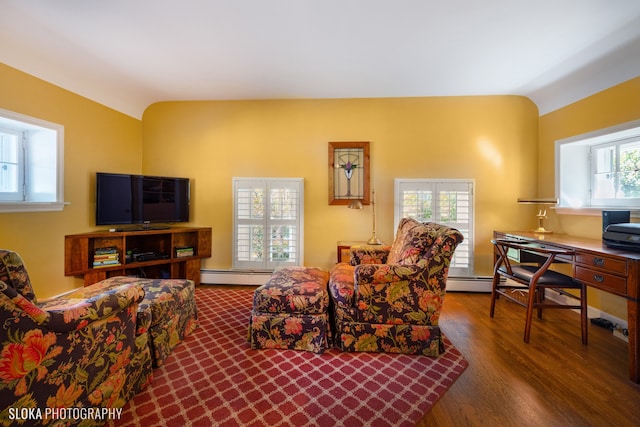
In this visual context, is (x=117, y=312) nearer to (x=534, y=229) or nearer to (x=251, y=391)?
(x=251, y=391)

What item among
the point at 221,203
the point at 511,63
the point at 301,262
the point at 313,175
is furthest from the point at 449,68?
the point at 221,203

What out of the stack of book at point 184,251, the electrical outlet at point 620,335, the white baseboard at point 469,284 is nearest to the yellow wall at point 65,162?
the stack of book at point 184,251

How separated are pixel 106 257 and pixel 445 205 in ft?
13.8

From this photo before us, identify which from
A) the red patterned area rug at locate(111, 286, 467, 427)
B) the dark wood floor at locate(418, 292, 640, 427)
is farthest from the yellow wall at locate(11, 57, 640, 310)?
the red patterned area rug at locate(111, 286, 467, 427)

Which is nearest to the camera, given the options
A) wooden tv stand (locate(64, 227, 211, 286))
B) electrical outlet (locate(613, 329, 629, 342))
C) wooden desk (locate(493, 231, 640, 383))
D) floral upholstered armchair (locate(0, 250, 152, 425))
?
floral upholstered armchair (locate(0, 250, 152, 425))

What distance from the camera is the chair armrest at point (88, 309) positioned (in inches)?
41.8

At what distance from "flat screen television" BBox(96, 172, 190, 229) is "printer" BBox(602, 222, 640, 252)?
4.49 m

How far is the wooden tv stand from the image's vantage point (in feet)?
8.88

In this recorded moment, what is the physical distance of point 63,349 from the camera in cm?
109

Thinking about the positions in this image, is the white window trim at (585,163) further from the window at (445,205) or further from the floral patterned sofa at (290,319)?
the floral patterned sofa at (290,319)

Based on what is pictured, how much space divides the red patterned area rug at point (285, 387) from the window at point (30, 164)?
2190 mm

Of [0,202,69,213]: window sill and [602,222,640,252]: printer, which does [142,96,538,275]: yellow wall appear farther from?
[602,222,640,252]: printer

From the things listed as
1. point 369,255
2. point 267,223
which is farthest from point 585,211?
point 267,223

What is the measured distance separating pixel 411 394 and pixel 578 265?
172cm
